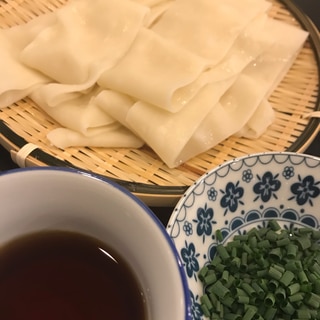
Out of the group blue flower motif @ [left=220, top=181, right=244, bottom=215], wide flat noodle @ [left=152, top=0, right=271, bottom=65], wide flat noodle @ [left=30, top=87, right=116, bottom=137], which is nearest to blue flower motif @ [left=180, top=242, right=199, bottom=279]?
blue flower motif @ [left=220, top=181, right=244, bottom=215]

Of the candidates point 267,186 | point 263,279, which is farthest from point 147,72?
point 263,279

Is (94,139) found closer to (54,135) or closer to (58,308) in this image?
(54,135)

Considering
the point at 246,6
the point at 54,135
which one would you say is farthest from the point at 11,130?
the point at 246,6

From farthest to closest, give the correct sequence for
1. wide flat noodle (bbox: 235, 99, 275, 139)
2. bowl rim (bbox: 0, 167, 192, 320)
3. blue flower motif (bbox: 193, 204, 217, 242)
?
wide flat noodle (bbox: 235, 99, 275, 139) < blue flower motif (bbox: 193, 204, 217, 242) < bowl rim (bbox: 0, 167, 192, 320)

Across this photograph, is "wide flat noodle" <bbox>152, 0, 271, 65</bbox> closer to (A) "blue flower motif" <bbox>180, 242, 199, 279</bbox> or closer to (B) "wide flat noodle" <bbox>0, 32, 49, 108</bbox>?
(B) "wide flat noodle" <bbox>0, 32, 49, 108</bbox>

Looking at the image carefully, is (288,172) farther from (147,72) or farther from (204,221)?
(147,72)
